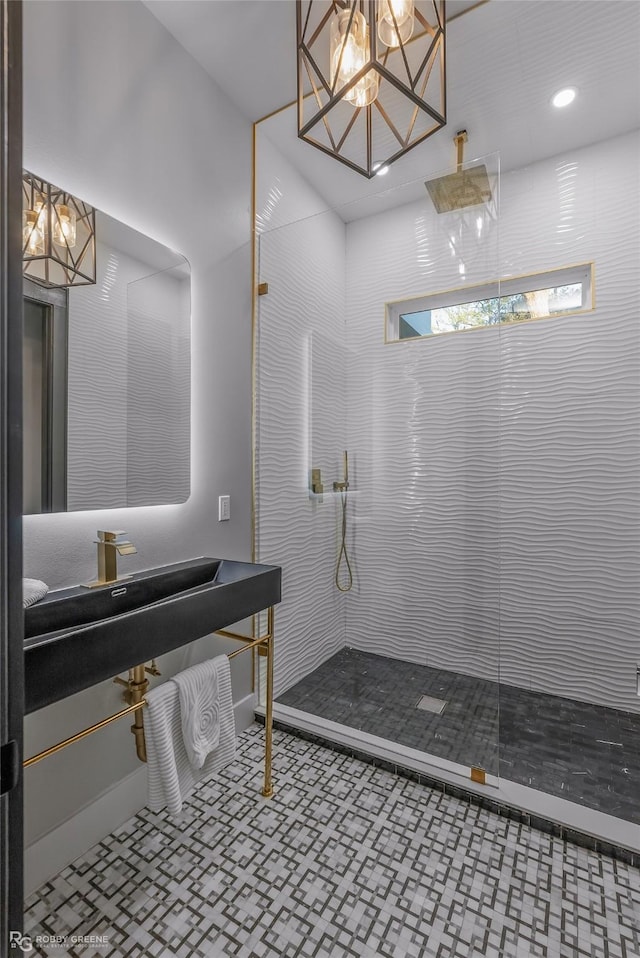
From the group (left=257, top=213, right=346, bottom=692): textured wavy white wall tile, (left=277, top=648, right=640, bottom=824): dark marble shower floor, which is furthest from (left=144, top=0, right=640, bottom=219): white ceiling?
(left=277, top=648, right=640, bottom=824): dark marble shower floor

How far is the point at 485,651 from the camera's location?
1967 millimetres

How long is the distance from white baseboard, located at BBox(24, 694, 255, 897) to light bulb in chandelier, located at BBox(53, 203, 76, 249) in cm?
170

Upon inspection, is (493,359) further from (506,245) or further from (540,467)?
(506,245)

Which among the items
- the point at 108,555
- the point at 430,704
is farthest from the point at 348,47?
the point at 430,704

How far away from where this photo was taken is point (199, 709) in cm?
141

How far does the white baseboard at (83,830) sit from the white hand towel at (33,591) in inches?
27.2

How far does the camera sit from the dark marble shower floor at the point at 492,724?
1631 mm

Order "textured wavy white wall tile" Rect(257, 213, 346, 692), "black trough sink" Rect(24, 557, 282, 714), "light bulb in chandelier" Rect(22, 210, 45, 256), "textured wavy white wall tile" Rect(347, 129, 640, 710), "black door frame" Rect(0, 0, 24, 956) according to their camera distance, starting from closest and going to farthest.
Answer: "black door frame" Rect(0, 0, 24, 956)
"black trough sink" Rect(24, 557, 282, 714)
"light bulb in chandelier" Rect(22, 210, 45, 256)
"textured wavy white wall tile" Rect(347, 129, 640, 710)
"textured wavy white wall tile" Rect(257, 213, 346, 692)

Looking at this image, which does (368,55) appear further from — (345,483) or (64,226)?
(345,483)

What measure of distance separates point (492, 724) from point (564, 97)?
266 centimetres

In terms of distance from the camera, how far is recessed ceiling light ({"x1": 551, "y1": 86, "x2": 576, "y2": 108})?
A: 190 cm

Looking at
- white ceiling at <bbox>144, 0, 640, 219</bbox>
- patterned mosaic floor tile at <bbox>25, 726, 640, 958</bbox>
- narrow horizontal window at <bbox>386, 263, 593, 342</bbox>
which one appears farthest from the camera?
narrow horizontal window at <bbox>386, 263, 593, 342</bbox>

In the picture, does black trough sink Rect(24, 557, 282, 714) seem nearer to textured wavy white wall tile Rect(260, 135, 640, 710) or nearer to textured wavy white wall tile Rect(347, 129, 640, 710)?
textured wavy white wall tile Rect(260, 135, 640, 710)

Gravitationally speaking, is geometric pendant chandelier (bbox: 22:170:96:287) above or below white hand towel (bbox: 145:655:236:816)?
above
